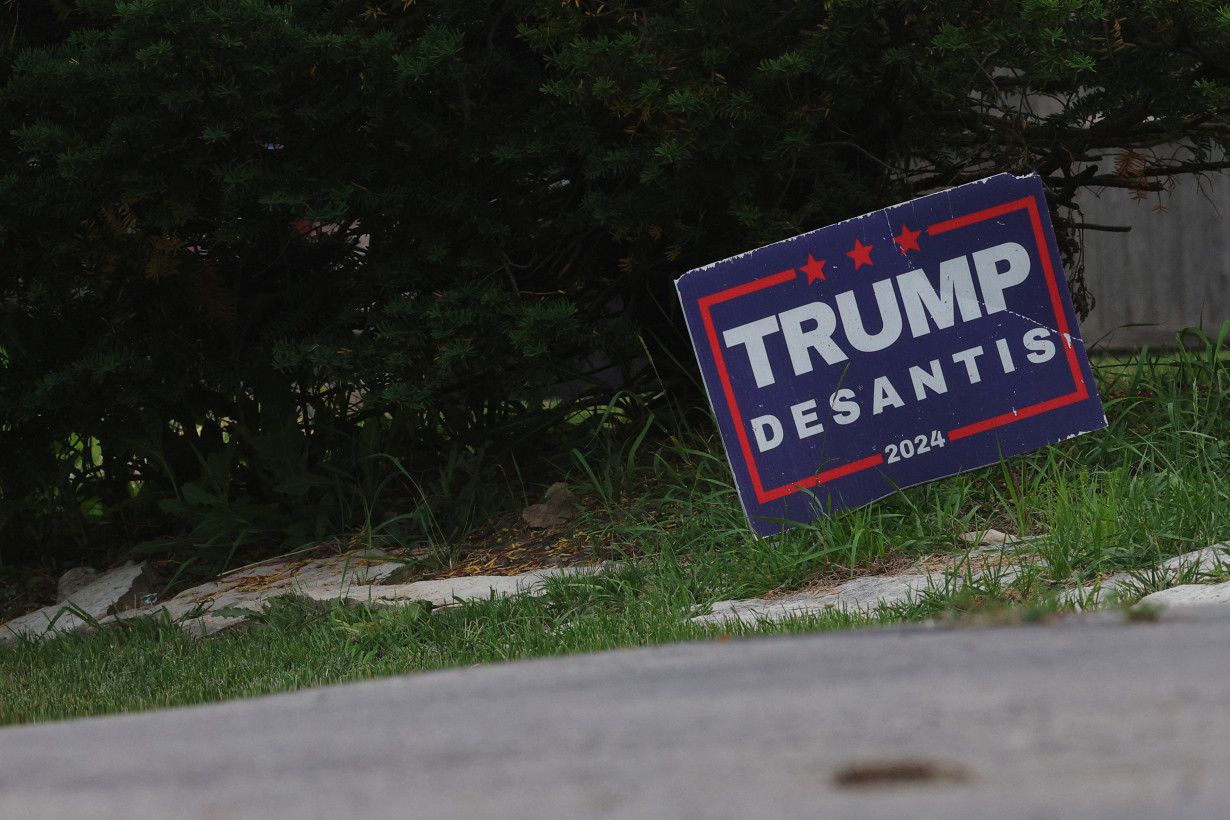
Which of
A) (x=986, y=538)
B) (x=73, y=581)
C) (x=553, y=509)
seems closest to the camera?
(x=986, y=538)

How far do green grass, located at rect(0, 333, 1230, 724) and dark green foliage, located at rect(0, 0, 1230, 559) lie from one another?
79 cm

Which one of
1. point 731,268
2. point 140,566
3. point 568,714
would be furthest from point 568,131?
point 568,714

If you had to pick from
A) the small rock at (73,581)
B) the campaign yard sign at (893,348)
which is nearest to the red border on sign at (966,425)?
the campaign yard sign at (893,348)

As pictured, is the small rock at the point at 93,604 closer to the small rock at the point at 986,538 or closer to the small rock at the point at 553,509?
the small rock at the point at 553,509

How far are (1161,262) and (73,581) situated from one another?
948cm

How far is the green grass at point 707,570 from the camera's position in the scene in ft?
10.6

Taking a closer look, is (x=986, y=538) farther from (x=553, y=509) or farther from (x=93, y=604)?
(x=93, y=604)

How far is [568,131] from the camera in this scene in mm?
4355

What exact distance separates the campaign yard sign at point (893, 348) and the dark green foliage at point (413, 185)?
44cm

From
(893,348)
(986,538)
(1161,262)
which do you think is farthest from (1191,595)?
(1161,262)

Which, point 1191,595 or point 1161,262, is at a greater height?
point 1191,595

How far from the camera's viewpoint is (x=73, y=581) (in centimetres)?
507

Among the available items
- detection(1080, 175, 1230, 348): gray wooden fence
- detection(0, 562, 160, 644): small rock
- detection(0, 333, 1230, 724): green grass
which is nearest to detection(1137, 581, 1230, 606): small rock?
detection(0, 333, 1230, 724): green grass

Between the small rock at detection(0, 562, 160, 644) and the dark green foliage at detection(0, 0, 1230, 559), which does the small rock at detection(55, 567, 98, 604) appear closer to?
the small rock at detection(0, 562, 160, 644)
